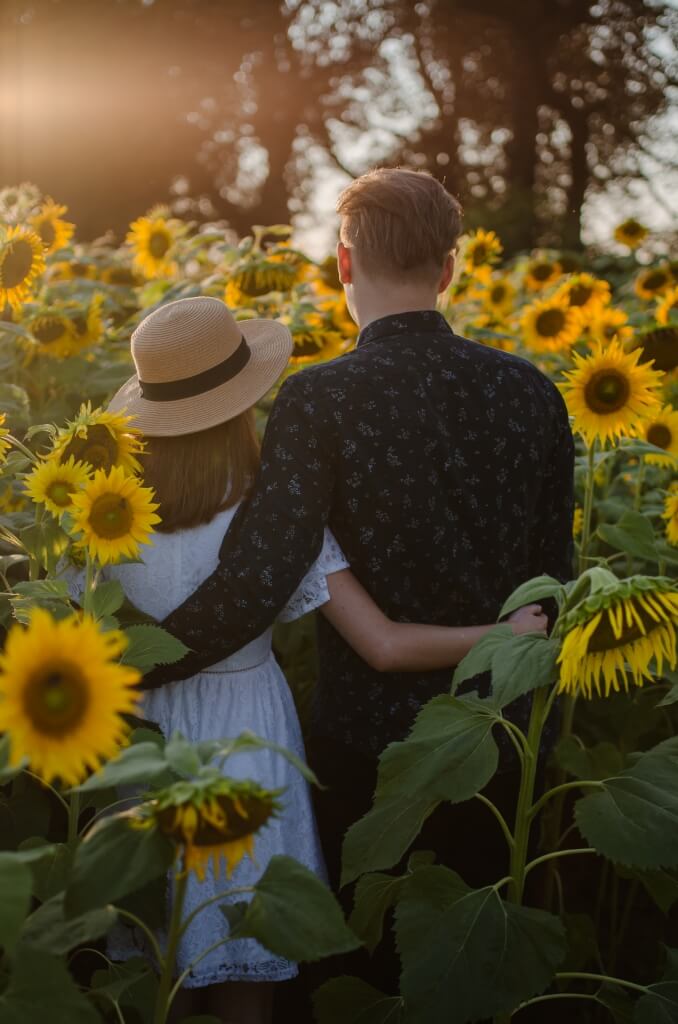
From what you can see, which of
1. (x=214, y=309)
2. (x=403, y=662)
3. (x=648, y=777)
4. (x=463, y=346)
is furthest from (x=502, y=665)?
(x=214, y=309)

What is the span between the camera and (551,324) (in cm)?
391

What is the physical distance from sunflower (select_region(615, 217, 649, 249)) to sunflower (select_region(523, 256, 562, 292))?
606 mm

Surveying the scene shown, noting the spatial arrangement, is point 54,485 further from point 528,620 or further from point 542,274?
point 542,274

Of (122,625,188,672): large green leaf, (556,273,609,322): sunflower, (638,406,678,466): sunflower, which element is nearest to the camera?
(122,625,188,672): large green leaf

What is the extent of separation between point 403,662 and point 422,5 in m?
15.1

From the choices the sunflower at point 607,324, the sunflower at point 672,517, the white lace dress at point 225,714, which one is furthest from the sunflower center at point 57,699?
the sunflower at point 607,324

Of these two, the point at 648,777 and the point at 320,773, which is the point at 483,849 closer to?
the point at 320,773

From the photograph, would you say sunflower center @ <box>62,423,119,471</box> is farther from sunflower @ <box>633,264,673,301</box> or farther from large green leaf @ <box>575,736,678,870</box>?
sunflower @ <box>633,264,673,301</box>

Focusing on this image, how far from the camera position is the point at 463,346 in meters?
2.23

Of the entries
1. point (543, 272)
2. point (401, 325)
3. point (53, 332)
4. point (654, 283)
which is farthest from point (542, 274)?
point (401, 325)

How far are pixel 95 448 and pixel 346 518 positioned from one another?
52 cm

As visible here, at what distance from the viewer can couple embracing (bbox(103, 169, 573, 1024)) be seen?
209 centimetres

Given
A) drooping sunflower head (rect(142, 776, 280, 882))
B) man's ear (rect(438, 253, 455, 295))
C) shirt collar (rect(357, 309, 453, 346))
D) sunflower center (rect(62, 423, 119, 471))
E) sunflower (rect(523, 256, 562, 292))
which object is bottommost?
drooping sunflower head (rect(142, 776, 280, 882))

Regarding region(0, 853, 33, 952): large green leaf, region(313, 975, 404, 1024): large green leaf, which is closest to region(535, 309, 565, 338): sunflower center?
region(313, 975, 404, 1024): large green leaf
